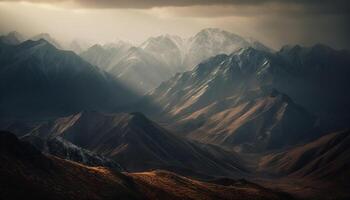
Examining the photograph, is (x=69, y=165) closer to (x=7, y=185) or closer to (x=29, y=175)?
(x=29, y=175)

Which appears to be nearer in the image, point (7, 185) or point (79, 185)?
point (7, 185)

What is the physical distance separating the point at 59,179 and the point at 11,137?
20.8 m

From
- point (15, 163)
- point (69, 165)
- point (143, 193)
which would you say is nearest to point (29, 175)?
point (15, 163)

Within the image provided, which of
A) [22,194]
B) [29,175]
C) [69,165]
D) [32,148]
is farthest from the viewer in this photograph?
[69,165]

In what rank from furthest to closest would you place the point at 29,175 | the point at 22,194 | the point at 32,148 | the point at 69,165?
1. the point at 69,165
2. the point at 32,148
3. the point at 29,175
4. the point at 22,194

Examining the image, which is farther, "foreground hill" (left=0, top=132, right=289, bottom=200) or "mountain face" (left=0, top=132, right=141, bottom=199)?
"foreground hill" (left=0, top=132, right=289, bottom=200)

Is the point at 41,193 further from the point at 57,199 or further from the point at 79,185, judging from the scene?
the point at 79,185

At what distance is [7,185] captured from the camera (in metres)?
148

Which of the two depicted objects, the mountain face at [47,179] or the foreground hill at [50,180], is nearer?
the mountain face at [47,179]

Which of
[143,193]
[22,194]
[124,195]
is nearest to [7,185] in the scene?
[22,194]

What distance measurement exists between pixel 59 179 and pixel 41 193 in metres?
19.9

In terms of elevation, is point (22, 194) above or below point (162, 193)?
below

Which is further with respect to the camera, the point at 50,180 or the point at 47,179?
the point at 50,180

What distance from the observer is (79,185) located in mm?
174375
